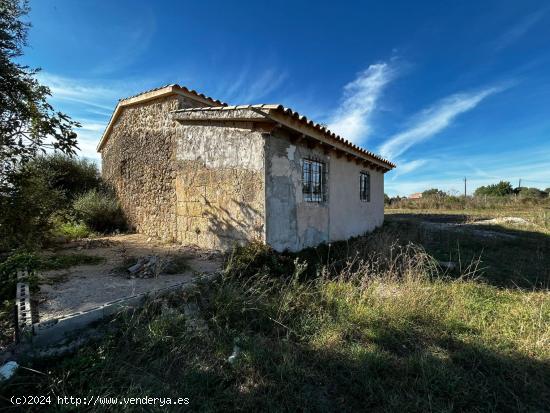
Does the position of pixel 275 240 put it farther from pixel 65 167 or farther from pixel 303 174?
pixel 65 167

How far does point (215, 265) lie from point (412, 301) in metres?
3.33

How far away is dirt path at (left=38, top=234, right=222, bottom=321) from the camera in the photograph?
3.39 meters

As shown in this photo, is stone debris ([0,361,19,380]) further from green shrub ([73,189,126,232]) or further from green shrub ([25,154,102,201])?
green shrub ([25,154,102,201])

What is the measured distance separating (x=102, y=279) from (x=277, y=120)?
13.0 ft

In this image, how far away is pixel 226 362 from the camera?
274 cm

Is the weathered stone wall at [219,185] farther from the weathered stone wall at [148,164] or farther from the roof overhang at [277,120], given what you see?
the weathered stone wall at [148,164]

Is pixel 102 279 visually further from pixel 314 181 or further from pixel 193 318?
pixel 314 181

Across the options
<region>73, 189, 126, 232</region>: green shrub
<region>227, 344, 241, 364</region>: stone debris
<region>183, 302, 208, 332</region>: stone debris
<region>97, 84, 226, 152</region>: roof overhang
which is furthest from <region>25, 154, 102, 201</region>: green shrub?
<region>227, 344, 241, 364</region>: stone debris

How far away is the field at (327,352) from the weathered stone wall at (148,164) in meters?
3.74

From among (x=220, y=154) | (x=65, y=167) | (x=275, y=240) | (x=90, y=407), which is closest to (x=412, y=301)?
→ (x=275, y=240)

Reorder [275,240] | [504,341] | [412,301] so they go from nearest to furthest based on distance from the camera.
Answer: [504,341] < [412,301] < [275,240]

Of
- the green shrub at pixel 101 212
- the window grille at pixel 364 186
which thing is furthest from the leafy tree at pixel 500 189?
the green shrub at pixel 101 212

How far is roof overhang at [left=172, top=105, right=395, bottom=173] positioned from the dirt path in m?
2.86

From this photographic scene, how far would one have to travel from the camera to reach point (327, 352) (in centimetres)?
298
